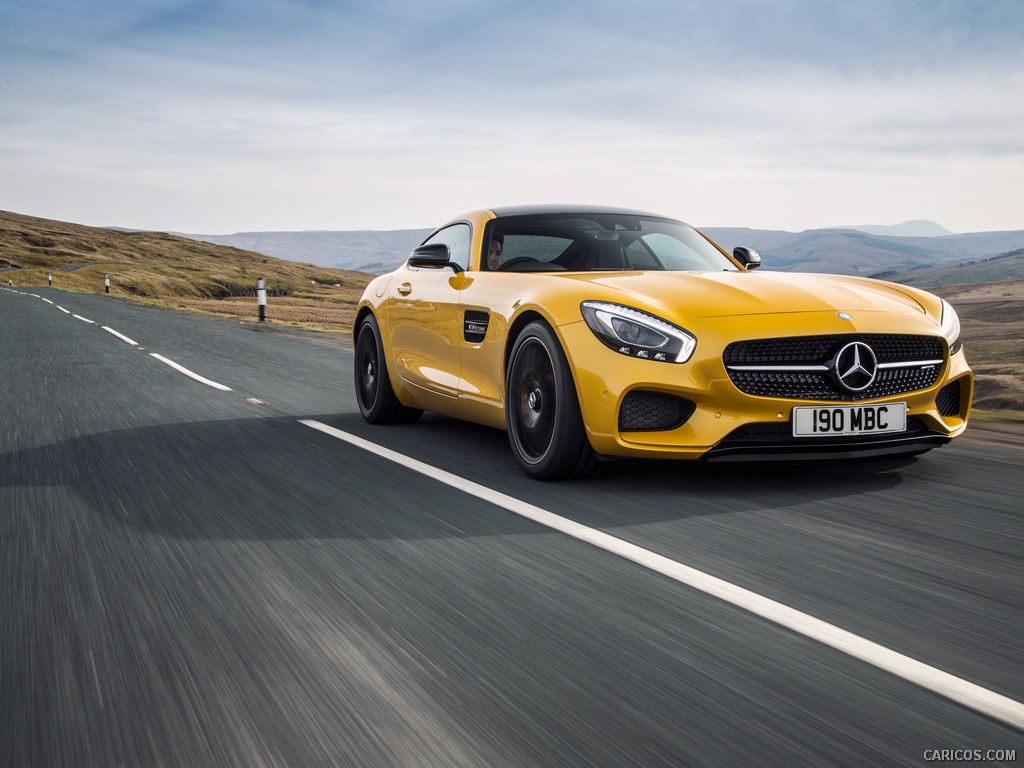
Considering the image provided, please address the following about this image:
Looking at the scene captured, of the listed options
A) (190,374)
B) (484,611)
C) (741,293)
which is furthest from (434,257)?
(190,374)

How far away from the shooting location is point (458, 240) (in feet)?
21.7

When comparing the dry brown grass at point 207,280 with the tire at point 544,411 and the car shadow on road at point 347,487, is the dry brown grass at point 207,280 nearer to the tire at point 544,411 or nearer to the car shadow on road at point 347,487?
the car shadow on road at point 347,487

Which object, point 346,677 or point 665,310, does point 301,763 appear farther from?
point 665,310

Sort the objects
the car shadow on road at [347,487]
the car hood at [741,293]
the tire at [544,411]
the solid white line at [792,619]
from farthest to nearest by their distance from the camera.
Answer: the tire at [544,411]
the car hood at [741,293]
the car shadow on road at [347,487]
the solid white line at [792,619]

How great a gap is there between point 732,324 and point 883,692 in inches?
95.3

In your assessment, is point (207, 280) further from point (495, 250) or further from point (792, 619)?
point (792, 619)

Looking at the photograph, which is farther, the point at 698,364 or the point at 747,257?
the point at 747,257

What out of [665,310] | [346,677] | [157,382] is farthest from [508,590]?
[157,382]

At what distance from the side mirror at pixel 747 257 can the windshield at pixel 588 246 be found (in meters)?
0.12

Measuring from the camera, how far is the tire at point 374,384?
7.20m

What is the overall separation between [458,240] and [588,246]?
0.95 meters

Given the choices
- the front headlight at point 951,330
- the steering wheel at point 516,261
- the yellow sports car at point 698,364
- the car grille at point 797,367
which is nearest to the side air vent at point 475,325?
the yellow sports car at point 698,364

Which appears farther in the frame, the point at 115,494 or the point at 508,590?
the point at 115,494

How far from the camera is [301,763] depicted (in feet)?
6.74
